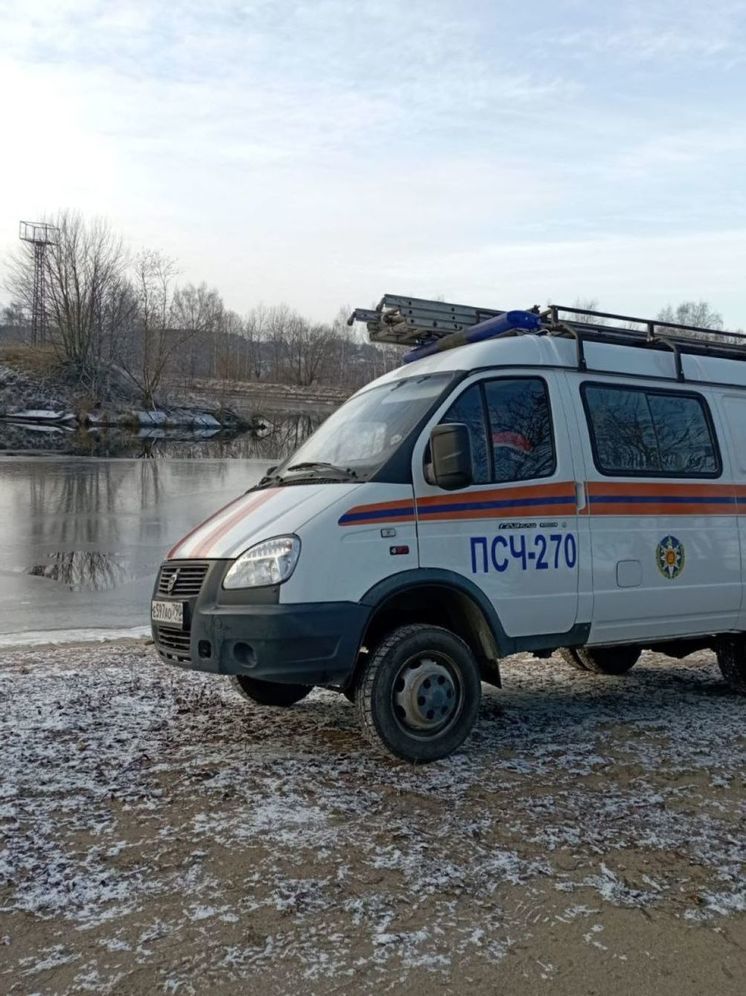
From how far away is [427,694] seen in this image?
5117 mm

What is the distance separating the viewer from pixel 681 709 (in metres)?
6.57

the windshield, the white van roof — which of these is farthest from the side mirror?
the white van roof

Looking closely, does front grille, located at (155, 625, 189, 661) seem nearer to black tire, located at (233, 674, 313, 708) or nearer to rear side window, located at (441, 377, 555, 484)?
black tire, located at (233, 674, 313, 708)

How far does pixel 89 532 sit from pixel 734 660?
11.2 m

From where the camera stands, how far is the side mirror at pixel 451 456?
5055mm

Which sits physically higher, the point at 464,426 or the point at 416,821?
the point at 464,426

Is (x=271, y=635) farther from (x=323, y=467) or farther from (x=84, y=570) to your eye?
(x=84, y=570)

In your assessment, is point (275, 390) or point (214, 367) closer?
point (275, 390)

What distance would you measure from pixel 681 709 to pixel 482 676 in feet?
6.06

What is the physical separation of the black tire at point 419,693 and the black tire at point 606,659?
102 inches

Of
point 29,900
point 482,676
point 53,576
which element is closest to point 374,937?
point 29,900

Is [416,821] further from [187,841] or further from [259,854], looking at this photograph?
[187,841]

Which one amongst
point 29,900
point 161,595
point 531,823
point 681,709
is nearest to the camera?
point 29,900

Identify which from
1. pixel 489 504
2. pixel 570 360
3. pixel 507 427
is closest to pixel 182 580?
pixel 489 504
